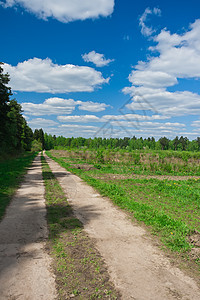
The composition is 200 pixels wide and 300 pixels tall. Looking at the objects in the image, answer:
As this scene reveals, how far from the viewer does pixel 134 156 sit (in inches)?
892

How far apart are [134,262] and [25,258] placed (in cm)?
192

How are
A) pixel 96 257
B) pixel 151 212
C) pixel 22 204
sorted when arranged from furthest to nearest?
pixel 22 204 → pixel 151 212 → pixel 96 257

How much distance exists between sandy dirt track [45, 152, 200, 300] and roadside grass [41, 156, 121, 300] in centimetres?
17

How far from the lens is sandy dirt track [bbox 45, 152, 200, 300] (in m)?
2.66

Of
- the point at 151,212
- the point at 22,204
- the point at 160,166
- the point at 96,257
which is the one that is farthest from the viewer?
the point at 160,166

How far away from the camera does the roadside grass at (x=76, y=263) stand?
8.57ft

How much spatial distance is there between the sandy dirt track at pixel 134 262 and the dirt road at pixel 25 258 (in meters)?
1.04

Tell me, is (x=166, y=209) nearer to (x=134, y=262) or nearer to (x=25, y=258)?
(x=134, y=262)

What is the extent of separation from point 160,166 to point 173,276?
1640 centimetres

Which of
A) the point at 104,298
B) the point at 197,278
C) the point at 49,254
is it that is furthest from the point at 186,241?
the point at 49,254

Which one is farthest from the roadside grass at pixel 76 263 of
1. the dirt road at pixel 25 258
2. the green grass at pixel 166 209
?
the green grass at pixel 166 209

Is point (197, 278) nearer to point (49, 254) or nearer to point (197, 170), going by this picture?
point (49, 254)

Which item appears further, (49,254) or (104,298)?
(49,254)

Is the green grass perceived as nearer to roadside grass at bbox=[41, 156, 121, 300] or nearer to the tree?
roadside grass at bbox=[41, 156, 121, 300]
